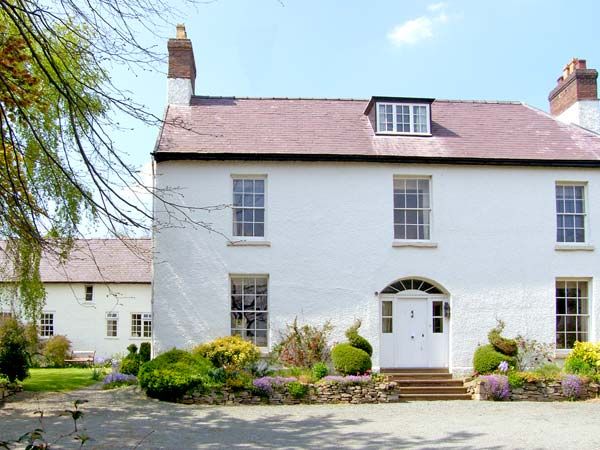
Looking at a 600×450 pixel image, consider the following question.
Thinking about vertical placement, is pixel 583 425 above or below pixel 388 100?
below

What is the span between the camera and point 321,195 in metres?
18.5

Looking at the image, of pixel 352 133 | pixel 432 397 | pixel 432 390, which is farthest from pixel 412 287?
pixel 352 133

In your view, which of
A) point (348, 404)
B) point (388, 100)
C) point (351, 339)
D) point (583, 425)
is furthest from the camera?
point (388, 100)

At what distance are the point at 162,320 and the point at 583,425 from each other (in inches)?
420

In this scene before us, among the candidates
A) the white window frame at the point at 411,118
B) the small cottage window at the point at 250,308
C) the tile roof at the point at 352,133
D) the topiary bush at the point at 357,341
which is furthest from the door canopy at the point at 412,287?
the white window frame at the point at 411,118

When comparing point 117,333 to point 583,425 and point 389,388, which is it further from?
point 583,425

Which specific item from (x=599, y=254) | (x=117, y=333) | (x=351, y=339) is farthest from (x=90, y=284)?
(x=599, y=254)

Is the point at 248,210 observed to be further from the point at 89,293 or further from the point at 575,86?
the point at 89,293

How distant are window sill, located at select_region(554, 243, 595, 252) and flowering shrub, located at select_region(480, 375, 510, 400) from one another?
14.9ft

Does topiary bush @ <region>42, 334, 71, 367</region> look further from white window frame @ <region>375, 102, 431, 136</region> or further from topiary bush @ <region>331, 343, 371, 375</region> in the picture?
white window frame @ <region>375, 102, 431, 136</region>

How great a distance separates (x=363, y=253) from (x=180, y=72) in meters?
8.19

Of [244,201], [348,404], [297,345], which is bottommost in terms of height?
[348,404]

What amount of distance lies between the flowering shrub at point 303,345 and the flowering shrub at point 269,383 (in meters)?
1.45

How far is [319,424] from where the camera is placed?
13344mm
